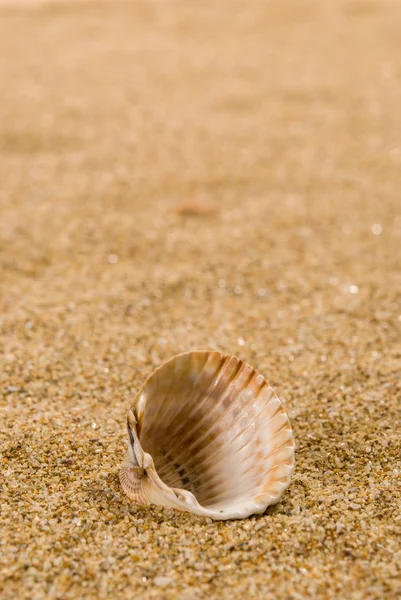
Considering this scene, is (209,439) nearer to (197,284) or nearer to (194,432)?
(194,432)

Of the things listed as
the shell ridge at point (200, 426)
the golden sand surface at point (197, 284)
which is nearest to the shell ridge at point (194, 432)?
the shell ridge at point (200, 426)

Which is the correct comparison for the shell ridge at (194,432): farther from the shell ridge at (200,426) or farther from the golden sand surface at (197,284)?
the golden sand surface at (197,284)

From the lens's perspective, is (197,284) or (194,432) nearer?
(194,432)

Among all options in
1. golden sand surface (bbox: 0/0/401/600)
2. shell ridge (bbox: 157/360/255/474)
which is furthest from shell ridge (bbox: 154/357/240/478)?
golden sand surface (bbox: 0/0/401/600)

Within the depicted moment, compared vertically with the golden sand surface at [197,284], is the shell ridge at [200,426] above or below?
above

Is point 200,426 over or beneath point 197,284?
over

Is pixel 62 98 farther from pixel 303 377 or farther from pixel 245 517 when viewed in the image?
pixel 245 517

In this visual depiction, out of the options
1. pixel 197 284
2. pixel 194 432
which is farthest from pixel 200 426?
pixel 197 284
